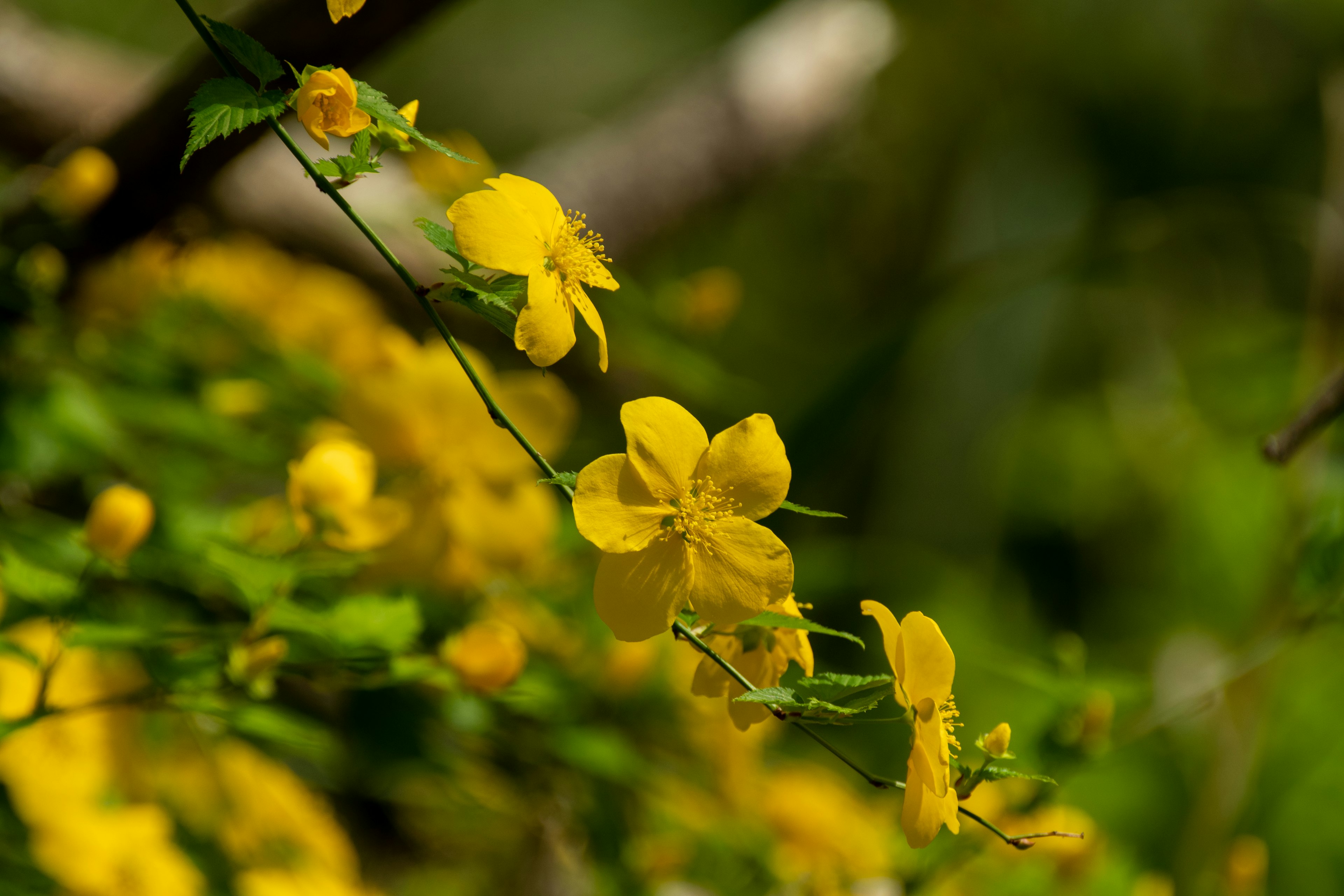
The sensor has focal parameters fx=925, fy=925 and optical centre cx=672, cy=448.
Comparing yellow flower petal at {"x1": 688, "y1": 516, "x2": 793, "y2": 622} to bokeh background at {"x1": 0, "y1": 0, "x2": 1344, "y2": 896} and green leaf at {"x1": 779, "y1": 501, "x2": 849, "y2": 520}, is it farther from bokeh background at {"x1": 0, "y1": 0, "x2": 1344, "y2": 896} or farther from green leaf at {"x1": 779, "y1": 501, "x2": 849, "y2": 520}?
bokeh background at {"x1": 0, "y1": 0, "x2": 1344, "y2": 896}

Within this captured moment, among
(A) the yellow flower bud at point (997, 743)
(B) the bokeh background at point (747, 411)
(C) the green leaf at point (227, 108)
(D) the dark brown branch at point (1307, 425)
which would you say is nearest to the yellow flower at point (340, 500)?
(B) the bokeh background at point (747, 411)

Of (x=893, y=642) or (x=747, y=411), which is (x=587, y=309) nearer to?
(x=893, y=642)

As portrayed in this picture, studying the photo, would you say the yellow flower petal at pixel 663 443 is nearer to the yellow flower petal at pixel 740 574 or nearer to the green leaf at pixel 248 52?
the yellow flower petal at pixel 740 574

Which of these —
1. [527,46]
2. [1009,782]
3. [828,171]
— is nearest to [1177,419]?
[828,171]

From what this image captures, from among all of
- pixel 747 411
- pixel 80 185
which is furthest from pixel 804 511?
pixel 747 411

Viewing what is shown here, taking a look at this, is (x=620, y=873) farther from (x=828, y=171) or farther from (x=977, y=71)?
(x=977, y=71)
